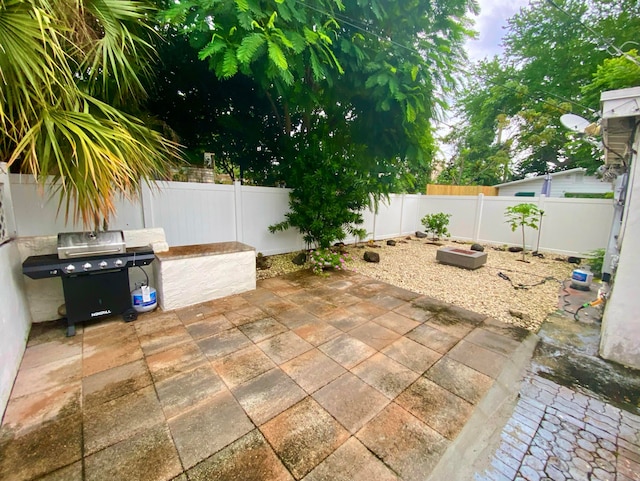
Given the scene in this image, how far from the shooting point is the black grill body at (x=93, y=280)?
7.84 feet

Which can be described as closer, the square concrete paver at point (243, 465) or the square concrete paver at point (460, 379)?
the square concrete paver at point (243, 465)

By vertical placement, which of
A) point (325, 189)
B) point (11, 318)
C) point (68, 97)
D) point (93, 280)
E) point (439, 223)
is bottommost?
point (11, 318)

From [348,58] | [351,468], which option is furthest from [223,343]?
[348,58]

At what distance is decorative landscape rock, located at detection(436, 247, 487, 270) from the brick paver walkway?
3.67 m

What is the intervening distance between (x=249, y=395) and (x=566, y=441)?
203 centimetres

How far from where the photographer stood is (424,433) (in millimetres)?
1573

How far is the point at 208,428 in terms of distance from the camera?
1.56 meters

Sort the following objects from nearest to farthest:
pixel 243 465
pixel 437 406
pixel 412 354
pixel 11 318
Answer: pixel 243 465 → pixel 437 406 → pixel 11 318 → pixel 412 354

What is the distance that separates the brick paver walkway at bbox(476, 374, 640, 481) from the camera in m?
1.37

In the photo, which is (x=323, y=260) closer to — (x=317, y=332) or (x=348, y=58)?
(x=317, y=332)

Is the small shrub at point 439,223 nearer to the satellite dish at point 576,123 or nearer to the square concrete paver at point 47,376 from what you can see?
the satellite dish at point 576,123

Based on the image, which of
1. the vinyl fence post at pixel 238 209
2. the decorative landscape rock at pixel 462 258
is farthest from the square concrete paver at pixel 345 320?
the decorative landscape rock at pixel 462 258

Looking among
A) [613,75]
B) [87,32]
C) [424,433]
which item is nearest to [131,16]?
[87,32]

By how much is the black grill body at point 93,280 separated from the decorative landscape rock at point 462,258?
5.53 meters
